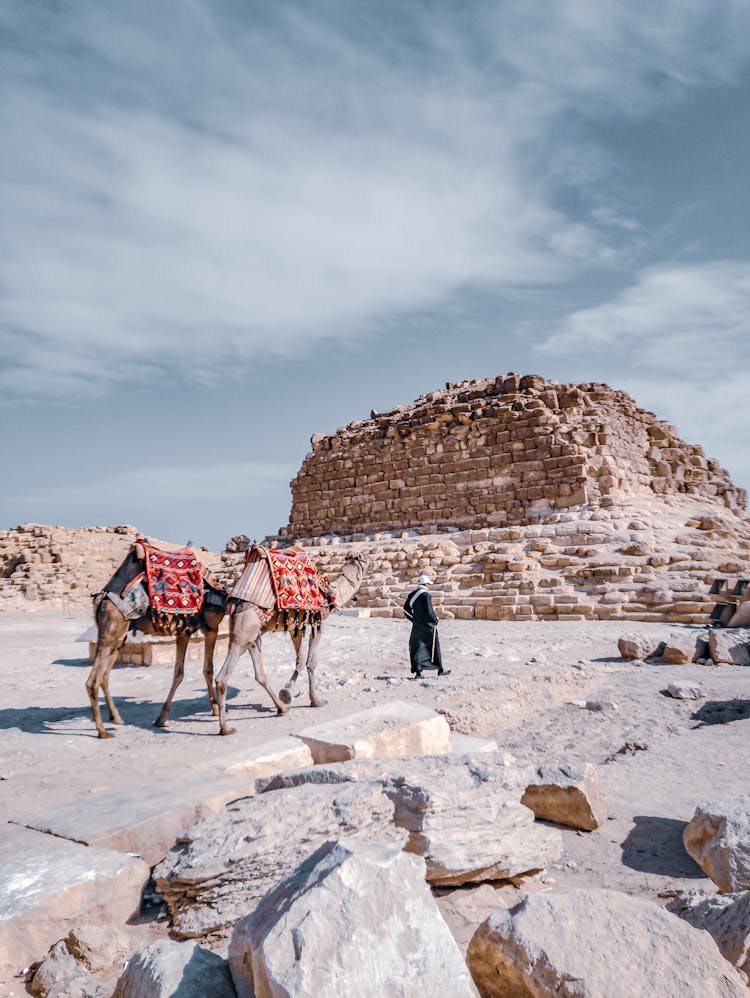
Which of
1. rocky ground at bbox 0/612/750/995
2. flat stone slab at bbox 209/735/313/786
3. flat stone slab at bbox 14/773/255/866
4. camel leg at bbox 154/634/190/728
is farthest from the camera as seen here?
camel leg at bbox 154/634/190/728

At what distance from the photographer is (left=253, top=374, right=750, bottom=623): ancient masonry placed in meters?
13.8

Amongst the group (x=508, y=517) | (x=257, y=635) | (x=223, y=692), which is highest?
(x=508, y=517)

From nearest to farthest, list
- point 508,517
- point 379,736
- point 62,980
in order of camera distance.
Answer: point 62,980 → point 379,736 → point 508,517

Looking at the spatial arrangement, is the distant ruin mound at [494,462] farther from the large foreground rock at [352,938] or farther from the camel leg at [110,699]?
the large foreground rock at [352,938]

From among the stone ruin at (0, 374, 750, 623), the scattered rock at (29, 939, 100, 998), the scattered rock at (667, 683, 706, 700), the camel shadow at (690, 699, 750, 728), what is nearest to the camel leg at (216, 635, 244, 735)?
the scattered rock at (29, 939, 100, 998)

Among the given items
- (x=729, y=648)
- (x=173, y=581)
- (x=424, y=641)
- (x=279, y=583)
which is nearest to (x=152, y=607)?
(x=173, y=581)

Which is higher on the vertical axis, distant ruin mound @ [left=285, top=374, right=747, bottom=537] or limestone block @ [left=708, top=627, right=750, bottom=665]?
distant ruin mound @ [left=285, top=374, right=747, bottom=537]

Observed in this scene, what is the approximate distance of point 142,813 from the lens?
305cm

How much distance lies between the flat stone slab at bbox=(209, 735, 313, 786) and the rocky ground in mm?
120

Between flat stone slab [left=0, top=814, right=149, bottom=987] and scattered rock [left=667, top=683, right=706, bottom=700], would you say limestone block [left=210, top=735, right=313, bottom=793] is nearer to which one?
flat stone slab [left=0, top=814, right=149, bottom=987]

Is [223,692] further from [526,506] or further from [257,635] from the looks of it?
[526,506]

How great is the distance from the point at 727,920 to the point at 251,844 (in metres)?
1.68

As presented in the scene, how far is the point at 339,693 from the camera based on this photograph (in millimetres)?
→ 6980

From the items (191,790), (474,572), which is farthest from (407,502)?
(191,790)
